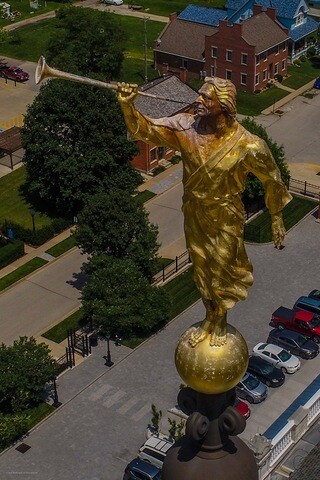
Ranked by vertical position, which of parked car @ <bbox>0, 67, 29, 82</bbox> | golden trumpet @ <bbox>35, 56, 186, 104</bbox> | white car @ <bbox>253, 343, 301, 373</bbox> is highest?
golden trumpet @ <bbox>35, 56, 186, 104</bbox>

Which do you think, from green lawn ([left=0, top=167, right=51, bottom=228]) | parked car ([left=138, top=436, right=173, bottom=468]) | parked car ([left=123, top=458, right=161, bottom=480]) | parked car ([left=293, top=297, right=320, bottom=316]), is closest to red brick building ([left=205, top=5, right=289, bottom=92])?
green lawn ([left=0, top=167, right=51, bottom=228])

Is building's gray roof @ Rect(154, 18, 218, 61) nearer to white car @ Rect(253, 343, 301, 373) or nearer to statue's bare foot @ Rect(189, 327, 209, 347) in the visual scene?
white car @ Rect(253, 343, 301, 373)

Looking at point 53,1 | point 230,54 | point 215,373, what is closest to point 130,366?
point 215,373

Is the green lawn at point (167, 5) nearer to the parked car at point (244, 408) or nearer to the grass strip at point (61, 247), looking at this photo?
the grass strip at point (61, 247)

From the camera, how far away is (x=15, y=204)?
88.7m

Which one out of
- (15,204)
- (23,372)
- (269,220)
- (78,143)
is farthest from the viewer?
(15,204)

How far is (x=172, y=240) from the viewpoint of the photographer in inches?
3189

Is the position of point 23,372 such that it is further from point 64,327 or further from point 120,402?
point 64,327

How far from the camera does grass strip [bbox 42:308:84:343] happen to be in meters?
67.7

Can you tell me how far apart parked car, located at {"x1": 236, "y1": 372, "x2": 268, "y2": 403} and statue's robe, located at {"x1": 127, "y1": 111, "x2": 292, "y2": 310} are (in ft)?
135

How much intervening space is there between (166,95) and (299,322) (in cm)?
3286

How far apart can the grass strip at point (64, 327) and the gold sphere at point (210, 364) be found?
4883 cm

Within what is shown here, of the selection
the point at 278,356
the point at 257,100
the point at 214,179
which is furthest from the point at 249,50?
the point at 214,179

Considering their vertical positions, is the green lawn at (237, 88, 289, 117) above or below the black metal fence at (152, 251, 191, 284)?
below
